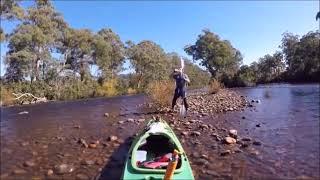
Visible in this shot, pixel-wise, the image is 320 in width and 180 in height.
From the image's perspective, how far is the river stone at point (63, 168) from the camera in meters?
8.25

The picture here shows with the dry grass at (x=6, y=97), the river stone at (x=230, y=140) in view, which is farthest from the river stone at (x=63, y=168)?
the dry grass at (x=6, y=97)

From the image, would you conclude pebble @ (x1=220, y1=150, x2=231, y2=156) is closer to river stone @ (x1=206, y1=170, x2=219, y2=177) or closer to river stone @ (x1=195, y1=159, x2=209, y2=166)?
river stone @ (x1=195, y1=159, x2=209, y2=166)

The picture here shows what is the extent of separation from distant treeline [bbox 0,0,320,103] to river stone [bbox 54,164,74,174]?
2845 centimetres

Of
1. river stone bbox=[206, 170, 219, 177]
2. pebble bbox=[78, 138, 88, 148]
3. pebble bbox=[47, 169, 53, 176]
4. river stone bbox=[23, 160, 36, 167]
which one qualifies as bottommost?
river stone bbox=[206, 170, 219, 177]

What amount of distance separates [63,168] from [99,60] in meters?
47.0

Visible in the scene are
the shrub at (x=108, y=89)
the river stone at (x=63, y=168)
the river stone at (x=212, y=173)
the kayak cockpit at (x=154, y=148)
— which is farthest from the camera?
the shrub at (x=108, y=89)

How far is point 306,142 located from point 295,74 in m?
54.4

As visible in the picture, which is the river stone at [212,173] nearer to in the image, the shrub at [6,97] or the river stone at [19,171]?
the river stone at [19,171]

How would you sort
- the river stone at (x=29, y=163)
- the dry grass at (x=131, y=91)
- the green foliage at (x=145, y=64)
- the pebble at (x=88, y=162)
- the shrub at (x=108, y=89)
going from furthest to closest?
the green foliage at (x=145, y=64), the dry grass at (x=131, y=91), the shrub at (x=108, y=89), the pebble at (x=88, y=162), the river stone at (x=29, y=163)

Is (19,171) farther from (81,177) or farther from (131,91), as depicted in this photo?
(131,91)

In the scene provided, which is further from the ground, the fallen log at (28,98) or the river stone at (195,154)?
the fallen log at (28,98)

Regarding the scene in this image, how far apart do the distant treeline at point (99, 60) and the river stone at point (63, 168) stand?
93.3ft

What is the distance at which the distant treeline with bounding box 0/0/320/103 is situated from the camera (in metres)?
39.9

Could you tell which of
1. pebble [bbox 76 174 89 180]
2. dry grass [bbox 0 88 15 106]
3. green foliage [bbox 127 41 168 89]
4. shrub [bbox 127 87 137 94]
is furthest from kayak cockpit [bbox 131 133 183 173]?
green foliage [bbox 127 41 168 89]
